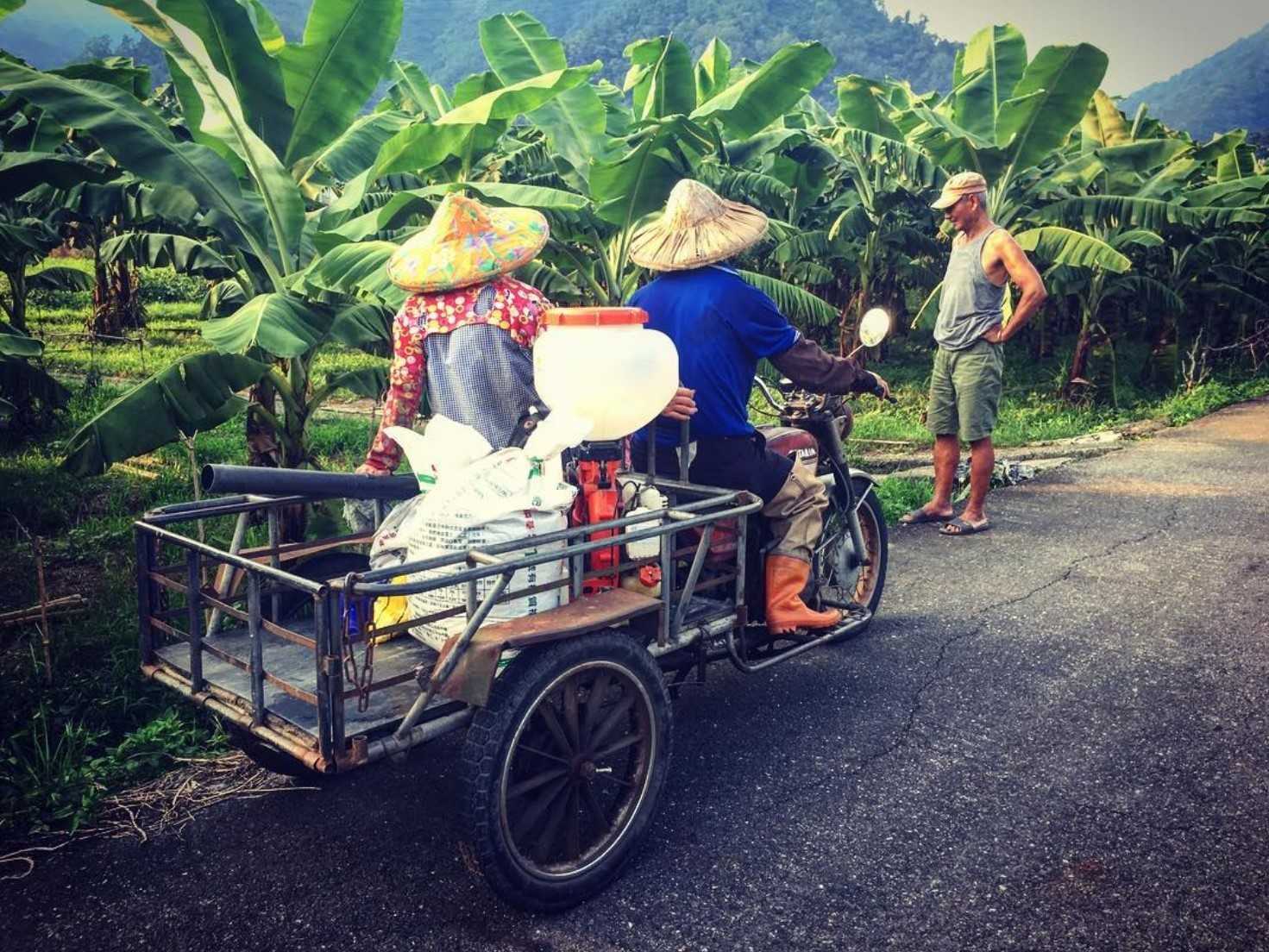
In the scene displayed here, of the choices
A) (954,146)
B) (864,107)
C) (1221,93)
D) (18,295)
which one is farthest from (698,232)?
(1221,93)

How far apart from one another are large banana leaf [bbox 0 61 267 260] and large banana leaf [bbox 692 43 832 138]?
9.94ft

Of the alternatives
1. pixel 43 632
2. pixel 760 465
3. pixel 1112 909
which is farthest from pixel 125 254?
pixel 1112 909

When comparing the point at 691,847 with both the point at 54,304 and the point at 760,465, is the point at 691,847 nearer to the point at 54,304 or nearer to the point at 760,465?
the point at 760,465

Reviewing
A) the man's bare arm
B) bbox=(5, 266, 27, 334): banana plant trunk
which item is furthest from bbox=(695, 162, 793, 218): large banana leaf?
bbox=(5, 266, 27, 334): banana plant trunk

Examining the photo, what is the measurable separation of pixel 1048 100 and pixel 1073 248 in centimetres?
149

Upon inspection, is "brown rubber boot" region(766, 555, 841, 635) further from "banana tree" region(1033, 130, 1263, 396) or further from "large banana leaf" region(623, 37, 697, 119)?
"banana tree" region(1033, 130, 1263, 396)

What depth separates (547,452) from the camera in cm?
288

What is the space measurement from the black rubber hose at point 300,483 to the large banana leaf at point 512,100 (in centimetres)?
234

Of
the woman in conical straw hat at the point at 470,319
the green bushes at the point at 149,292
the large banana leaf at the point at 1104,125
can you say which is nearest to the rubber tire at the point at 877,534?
the woman in conical straw hat at the point at 470,319

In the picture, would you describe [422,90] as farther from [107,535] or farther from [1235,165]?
→ [1235,165]

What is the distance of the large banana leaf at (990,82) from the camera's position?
938 centimetres

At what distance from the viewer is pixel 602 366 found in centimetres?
302

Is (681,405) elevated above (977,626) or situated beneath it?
elevated above

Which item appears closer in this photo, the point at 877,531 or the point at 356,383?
the point at 877,531
